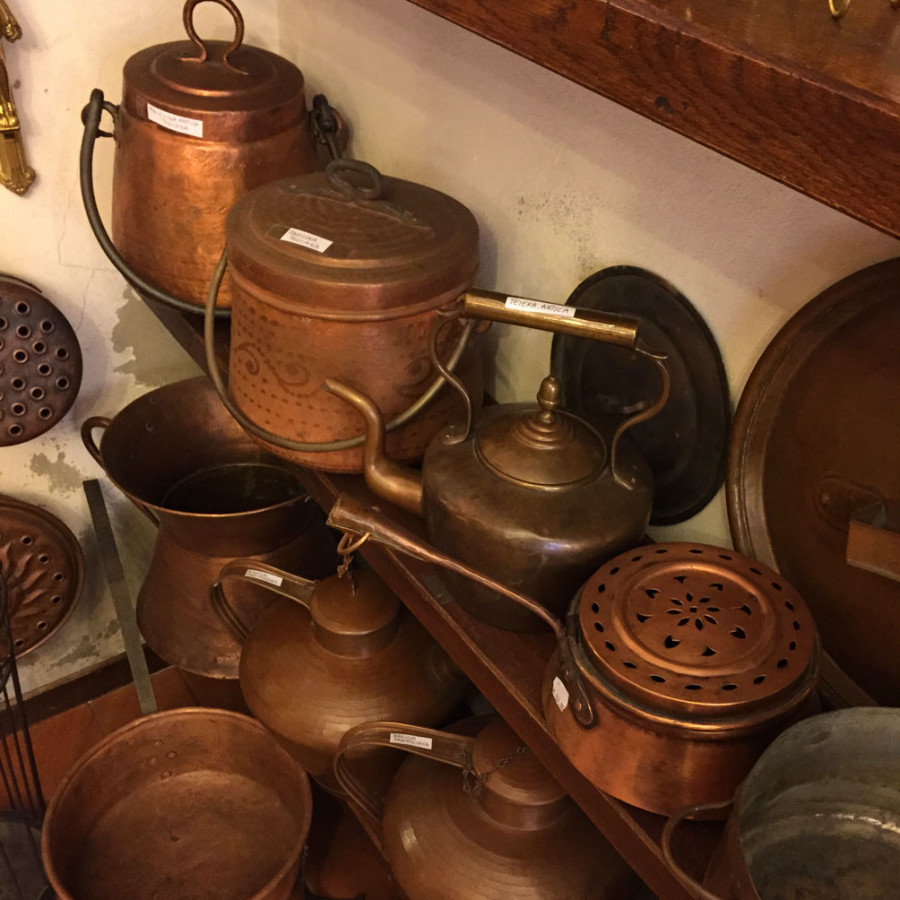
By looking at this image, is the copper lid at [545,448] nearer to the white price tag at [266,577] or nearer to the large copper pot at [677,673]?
the large copper pot at [677,673]

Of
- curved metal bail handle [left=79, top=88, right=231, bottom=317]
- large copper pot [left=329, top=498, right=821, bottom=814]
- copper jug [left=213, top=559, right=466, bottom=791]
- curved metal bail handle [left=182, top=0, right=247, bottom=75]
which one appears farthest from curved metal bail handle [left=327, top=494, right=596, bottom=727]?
curved metal bail handle [left=182, top=0, right=247, bottom=75]

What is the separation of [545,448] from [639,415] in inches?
3.5

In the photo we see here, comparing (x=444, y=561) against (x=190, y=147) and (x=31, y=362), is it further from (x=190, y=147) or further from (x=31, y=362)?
(x=31, y=362)

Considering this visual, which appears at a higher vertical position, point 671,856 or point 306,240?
point 306,240

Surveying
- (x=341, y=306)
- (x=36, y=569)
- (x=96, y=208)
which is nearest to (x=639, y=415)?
(x=341, y=306)

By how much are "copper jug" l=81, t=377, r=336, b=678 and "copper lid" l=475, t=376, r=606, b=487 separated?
1.90ft

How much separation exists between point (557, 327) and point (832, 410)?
0.77 ft

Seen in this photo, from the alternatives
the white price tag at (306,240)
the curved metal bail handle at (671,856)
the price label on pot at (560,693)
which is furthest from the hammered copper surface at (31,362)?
the curved metal bail handle at (671,856)

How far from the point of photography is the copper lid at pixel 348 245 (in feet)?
2.87

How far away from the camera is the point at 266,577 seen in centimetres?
119

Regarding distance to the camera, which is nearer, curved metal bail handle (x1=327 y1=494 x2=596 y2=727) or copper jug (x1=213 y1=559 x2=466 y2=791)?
curved metal bail handle (x1=327 y1=494 x2=596 y2=727)

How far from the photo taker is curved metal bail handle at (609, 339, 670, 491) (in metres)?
0.73

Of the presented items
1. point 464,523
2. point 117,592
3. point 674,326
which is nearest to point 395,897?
point 117,592

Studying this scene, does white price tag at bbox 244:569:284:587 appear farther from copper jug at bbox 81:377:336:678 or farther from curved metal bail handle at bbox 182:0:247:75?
curved metal bail handle at bbox 182:0:247:75
